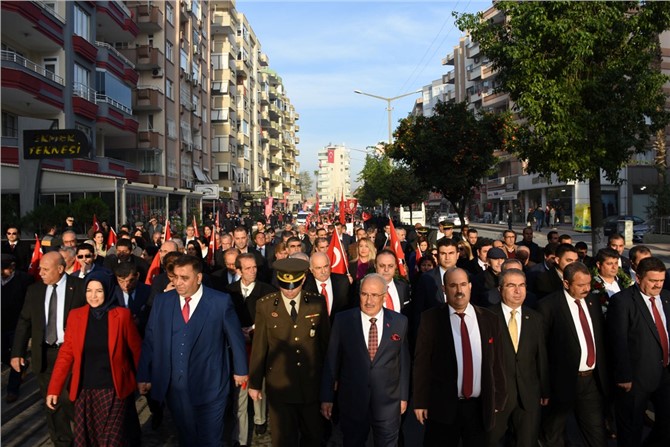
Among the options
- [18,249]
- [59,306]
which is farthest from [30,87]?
[59,306]

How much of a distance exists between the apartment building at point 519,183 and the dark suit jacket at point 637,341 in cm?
2326

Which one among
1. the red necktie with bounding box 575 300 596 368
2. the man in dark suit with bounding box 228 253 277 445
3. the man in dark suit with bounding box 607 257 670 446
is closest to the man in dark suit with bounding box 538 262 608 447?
the red necktie with bounding box 575 300 596 368

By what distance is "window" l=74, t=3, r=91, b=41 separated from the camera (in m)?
28.0

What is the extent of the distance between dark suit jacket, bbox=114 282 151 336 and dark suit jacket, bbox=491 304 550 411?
3632 mm

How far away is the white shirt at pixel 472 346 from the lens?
4.32m

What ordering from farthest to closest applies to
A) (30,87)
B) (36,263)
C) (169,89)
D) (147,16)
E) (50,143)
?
(169,89), (147,16), (30,87), (50,143), (36,263)

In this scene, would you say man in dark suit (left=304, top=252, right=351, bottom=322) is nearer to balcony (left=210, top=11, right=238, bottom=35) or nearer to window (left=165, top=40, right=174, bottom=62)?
window (left=165, top=40, right=174, bottom=62)

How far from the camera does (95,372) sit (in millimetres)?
4672

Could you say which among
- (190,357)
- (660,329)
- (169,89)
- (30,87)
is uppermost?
(169,89)

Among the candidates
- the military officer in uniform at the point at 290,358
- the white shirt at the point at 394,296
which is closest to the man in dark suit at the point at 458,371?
the military officer in uniform at the point at 290,358

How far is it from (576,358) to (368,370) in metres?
1.73

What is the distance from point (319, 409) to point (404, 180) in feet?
106

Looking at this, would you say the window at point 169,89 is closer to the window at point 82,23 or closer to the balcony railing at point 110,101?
the balcony railing at point 110,101

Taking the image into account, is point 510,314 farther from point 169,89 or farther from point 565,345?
point 169,89
